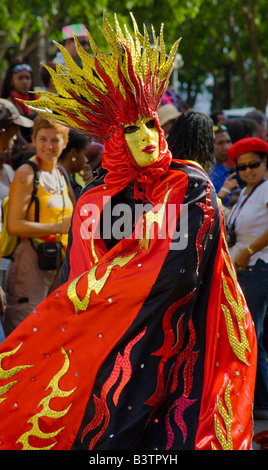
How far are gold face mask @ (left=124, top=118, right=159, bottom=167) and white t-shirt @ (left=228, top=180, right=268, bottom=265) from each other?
227cm

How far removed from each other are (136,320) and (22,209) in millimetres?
2172

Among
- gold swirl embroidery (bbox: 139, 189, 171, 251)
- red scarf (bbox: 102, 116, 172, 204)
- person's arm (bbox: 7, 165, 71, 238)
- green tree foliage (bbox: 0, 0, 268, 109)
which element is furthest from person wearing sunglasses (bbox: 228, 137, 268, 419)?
green tree foliage (bbox: 0, 0, 268, 109)

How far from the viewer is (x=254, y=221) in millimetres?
5820

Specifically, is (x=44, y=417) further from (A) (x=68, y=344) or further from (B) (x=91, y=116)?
(B) (x=91, y=116)

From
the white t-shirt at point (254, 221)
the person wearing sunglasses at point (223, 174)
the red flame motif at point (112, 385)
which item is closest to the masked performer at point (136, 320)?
the red flame motif at point (112, 385)

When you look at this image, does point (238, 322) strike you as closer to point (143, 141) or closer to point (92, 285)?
point (92, 285)

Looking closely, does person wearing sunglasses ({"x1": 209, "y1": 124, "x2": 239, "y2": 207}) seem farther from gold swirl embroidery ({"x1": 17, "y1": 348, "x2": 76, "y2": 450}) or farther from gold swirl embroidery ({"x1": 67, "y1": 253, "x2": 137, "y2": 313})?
gold swirl embroidery ({"x1": 17, "y1": 348, "x2": 76, "y2": 450})

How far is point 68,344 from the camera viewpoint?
3.56 m

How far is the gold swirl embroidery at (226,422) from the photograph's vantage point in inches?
137

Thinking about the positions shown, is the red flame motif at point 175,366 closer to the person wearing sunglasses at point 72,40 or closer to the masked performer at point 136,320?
the masked performer at point 136,320

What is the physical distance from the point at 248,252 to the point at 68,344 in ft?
7.86

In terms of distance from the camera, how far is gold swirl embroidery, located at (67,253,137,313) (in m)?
3.52

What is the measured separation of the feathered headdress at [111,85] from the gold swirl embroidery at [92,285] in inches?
23.9
